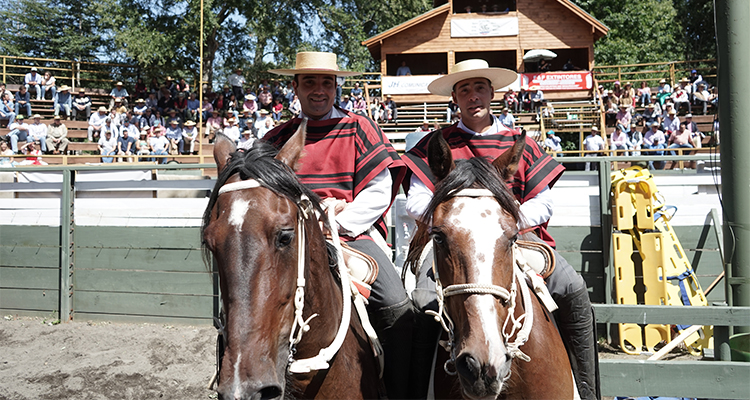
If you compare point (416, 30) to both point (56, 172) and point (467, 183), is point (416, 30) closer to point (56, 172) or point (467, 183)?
point (56, 172)

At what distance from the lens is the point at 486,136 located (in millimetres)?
3279

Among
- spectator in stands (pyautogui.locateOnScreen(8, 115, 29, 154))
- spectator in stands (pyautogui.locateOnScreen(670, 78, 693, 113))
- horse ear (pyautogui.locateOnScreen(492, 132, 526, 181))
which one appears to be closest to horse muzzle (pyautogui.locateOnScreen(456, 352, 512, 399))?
horse ear (pyautogui.locateOnScreen(492, 132, 526, 181))

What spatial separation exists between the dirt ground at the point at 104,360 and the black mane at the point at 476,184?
12.4ft

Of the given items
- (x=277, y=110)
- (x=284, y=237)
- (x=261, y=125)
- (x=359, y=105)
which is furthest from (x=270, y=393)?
(x=359, y=105)

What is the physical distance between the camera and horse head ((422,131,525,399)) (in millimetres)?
2010

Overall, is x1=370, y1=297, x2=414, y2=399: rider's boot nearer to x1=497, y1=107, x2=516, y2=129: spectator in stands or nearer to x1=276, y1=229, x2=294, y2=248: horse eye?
x1=276, y1=229, x2=294, y2=248: horse eye

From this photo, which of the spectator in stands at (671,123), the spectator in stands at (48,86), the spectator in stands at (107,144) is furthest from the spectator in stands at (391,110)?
the spectator in stands at (48,86)

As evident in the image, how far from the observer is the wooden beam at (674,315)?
3111 mm

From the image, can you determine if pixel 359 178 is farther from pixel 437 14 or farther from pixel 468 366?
pixel 437 14

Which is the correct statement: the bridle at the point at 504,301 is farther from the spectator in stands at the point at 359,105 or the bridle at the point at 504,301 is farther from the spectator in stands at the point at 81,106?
the spectator in stands at the point at 81,106

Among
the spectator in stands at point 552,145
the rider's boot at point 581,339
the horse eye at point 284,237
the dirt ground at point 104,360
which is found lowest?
the dirt ground at point 104,360

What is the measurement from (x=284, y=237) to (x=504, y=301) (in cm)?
91

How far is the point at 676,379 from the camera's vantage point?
2.98 meters

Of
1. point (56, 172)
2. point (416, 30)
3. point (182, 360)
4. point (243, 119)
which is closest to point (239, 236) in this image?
point (182, 360)
